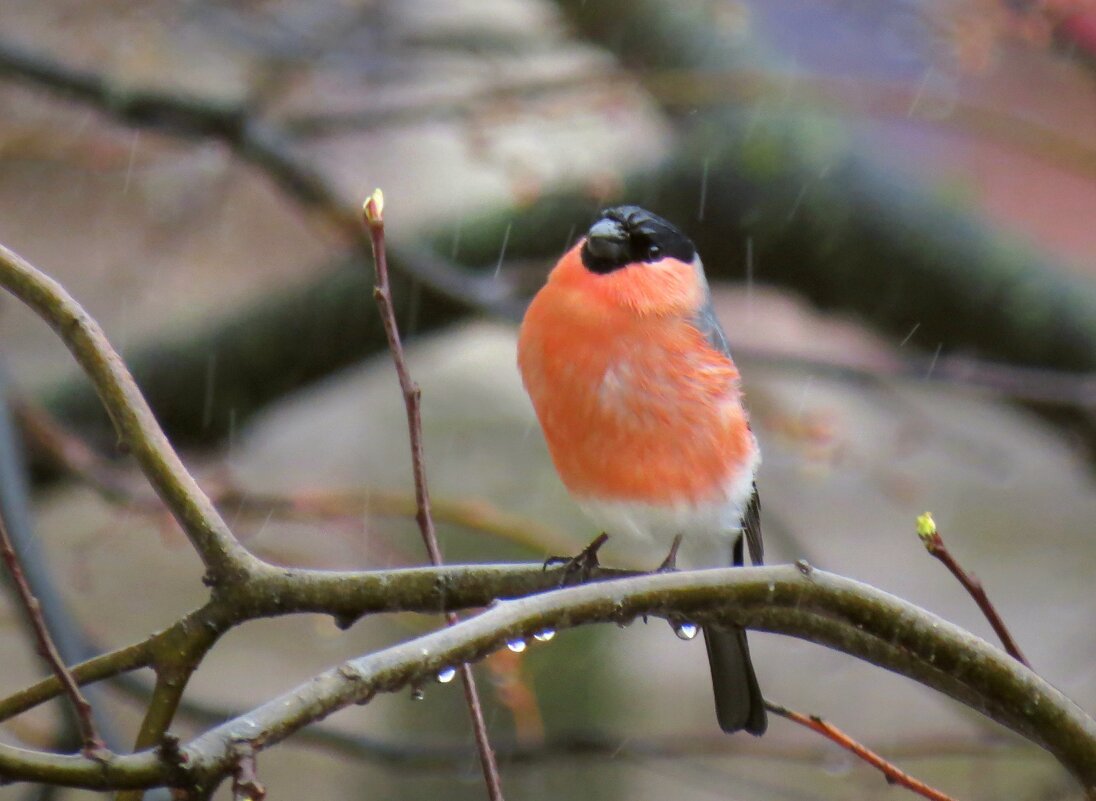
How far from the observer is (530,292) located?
9.09 ft

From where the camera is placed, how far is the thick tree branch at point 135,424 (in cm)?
97

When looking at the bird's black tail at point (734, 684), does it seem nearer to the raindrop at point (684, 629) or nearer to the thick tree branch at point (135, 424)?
the raindrop at point (684, 629)

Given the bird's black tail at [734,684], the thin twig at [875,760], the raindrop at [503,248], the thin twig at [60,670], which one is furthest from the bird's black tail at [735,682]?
the raindrop at [503,248]

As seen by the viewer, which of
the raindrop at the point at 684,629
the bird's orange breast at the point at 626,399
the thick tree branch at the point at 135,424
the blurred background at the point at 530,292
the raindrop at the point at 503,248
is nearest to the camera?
the thick tree branch at the point at 135,424

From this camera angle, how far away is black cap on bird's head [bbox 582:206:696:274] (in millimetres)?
1633

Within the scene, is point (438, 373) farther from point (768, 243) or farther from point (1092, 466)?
point (1092, 466)

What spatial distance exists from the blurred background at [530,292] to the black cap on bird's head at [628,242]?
0.63m

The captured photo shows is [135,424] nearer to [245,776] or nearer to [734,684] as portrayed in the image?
[245,776]

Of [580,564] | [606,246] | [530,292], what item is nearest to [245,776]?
[580,564]

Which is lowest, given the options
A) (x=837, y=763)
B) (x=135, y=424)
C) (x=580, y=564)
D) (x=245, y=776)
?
(x=837, y=763)

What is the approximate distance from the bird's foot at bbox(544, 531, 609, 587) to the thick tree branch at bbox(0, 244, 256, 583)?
1.47 feet

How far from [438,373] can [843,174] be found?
10.1 ft

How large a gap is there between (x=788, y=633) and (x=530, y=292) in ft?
5.83

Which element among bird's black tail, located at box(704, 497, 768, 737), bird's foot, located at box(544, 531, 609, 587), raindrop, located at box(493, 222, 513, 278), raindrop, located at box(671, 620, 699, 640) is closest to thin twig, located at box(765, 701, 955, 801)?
raindrop, located at box(671, 620, 699, 640)
